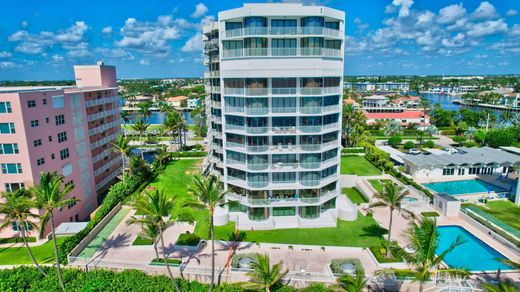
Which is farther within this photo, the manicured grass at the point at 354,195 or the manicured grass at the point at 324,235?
the manicured grass at the point at 354,195

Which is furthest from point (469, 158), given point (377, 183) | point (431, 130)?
point (431, 130)

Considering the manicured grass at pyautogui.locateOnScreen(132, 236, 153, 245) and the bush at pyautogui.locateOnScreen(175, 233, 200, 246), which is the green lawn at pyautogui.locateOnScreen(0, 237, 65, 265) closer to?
the manicured grass at pyautogui.locateOnScreen(132, 236, 153, 245)

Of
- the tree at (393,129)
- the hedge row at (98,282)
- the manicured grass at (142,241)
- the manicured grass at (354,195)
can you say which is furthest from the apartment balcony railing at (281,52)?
the tree at (393,129)

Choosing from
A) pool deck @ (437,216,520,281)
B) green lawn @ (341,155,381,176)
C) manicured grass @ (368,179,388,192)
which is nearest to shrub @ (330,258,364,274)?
pool deck @ (437,216,520,281)

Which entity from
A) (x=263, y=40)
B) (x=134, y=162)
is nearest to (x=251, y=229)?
(x=263, y=40)

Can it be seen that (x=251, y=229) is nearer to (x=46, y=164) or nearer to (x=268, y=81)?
(x=268, y=81)

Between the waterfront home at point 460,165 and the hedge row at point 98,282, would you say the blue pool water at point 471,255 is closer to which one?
the hedge row at point 98,282
